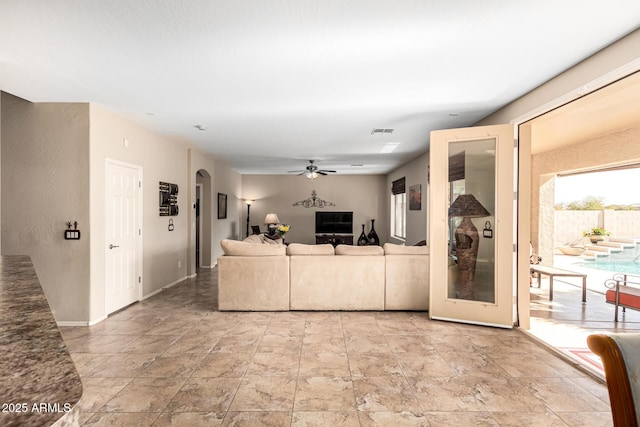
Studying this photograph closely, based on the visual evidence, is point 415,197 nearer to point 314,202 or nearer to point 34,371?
point 314,202

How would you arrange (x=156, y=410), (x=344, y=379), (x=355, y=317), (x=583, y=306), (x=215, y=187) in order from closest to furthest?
(x=156, y=410) < (x=344, y=379) < (x=355, y=317) < (x=583, y=306) < (x=215, y=187)

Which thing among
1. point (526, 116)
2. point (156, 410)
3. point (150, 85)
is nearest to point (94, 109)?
point (150, 85)

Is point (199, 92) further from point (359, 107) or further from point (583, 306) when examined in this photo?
point (583, 306)

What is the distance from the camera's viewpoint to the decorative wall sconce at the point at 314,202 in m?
10.9

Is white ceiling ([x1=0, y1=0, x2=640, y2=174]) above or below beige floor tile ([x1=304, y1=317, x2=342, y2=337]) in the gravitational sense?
above

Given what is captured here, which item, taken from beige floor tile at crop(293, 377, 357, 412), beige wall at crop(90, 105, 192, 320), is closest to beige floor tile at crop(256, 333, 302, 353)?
beige floor tile at crop(293, 377, 357, 412)

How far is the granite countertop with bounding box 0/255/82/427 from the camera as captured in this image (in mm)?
563

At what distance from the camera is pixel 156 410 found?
2252 millimetres

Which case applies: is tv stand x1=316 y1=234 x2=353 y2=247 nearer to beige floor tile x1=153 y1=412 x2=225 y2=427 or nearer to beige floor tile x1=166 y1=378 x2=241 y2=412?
beige floor tile x1=166 y1=378 x2=241 y2=412

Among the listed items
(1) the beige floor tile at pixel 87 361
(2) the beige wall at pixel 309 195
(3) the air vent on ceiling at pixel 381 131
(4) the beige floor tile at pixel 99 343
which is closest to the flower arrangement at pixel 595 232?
(2) the beige wall at pixel 309 195

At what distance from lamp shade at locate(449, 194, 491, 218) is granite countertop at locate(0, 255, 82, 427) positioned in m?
3.99

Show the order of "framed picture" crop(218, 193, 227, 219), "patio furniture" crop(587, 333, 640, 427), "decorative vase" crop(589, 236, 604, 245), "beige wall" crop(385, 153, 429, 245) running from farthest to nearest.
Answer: "decorative vase" crop(589, 236, 604, 245) < "framed picture" crop(218, 193, 227, 219) < "beige wall" crop(385, 153, 429, 245) < "patio furniture" crop(587, 333, 640, 427)

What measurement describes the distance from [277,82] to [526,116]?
263 centimetres

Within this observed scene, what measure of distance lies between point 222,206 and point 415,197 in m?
4.75
